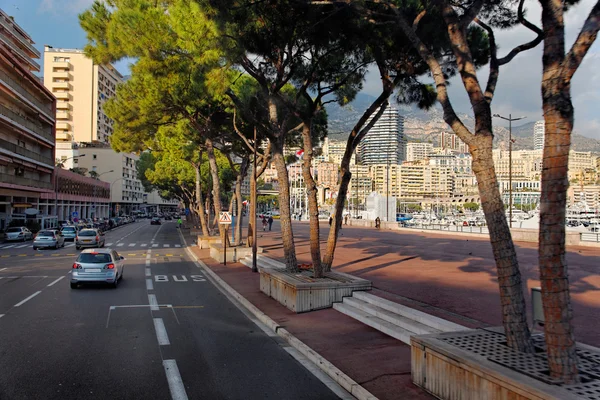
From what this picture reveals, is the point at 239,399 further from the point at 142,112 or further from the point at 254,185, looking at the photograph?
the point at 142,112

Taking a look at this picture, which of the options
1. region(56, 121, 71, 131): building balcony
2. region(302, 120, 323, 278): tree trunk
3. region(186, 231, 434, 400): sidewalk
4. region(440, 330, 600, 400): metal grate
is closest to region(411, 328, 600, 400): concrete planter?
region(440, 330, 600, 400): metal grate

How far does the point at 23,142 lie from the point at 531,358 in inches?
2220

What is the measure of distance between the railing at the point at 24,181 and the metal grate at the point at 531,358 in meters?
47.0

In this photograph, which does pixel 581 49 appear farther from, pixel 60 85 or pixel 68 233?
pixel 60 85

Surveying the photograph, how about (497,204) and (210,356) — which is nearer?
(497,204)

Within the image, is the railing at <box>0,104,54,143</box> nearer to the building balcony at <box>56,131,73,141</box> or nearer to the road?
the road

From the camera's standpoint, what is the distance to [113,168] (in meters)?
100

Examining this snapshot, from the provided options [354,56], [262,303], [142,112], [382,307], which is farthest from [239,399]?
[142,112]

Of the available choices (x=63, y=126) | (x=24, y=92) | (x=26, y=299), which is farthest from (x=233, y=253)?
(x=63, y=126)

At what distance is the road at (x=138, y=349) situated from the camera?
6566 mm

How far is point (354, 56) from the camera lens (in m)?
13.7

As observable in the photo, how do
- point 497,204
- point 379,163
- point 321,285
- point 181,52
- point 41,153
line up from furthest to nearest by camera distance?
point 379,163 → point 41,153 → point 181,52 → point 321,285 → point 497,204

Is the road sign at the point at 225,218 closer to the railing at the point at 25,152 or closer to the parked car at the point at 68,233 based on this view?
the parked car at the point at 68,233

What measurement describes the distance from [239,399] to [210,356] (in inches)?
81.6
